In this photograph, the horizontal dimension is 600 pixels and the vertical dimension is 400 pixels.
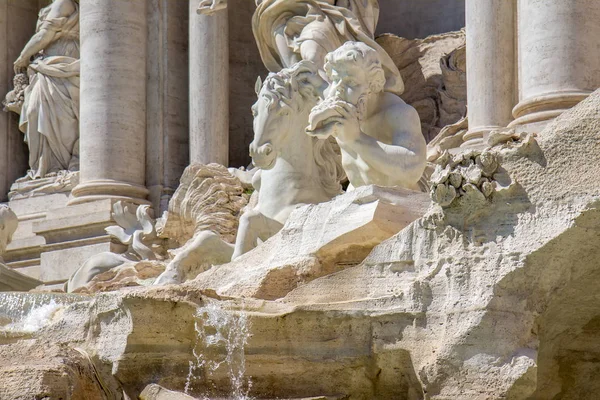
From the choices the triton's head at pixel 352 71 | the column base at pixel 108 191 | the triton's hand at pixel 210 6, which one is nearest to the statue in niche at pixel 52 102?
the column base at pixel 108 191

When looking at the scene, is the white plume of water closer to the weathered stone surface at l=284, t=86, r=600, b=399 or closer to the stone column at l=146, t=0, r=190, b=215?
the weathered stone surface at l=284, t=86, r=600, b=399

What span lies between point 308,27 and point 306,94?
13.7 feet

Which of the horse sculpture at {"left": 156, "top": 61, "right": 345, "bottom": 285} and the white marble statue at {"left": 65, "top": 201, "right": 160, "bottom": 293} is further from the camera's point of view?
the white marble statue at {"left": 65, "top": 201, "right": 160, "bottom": 293}

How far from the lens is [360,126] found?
10.5 metres

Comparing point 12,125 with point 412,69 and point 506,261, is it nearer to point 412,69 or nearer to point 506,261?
point 412,69

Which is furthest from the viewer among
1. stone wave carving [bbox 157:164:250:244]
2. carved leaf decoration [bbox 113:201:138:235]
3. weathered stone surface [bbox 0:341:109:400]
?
carved leaf decoration [bbox 113:201:138:235]

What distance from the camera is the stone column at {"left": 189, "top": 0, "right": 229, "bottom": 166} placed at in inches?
665

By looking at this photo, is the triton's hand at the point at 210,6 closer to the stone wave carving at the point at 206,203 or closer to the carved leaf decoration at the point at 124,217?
the stone wave carving at the point at 206,203

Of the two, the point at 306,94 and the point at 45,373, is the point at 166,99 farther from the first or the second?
the point at 45,373

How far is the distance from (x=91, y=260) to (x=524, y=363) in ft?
27.3

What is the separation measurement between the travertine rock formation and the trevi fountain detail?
0.03 meters

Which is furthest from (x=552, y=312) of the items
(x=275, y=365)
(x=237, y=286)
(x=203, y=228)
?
(x=203, y=228)

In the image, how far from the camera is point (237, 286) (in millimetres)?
8938

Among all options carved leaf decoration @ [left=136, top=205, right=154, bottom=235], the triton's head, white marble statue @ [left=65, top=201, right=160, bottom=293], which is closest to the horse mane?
the triton's head
